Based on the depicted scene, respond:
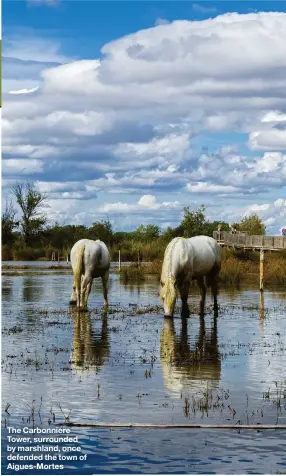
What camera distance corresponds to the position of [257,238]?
142 feet

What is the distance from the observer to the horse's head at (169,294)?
890 inches

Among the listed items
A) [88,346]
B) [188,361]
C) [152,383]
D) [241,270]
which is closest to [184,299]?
[88,346]

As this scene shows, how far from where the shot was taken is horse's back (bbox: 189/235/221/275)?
979 inches

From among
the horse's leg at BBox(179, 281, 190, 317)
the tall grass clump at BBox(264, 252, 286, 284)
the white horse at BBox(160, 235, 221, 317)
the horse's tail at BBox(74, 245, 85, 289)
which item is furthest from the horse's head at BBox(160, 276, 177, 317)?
the tall grass clump at BBox(264, 252, 286, 284)

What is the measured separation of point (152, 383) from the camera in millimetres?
13375

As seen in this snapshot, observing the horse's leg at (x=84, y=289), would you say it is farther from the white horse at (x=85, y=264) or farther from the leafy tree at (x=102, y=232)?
the leafy tree at (x=102, y=232)

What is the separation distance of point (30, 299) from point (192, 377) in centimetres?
1806

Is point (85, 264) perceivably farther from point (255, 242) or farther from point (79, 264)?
point (255, 242)

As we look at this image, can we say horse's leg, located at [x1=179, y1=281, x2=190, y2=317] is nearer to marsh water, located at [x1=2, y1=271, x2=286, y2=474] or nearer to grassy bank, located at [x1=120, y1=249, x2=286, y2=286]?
marsh water, located at [x1=2, y1=271, x2=286, y2=474]

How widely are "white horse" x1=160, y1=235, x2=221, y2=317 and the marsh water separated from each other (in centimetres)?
68

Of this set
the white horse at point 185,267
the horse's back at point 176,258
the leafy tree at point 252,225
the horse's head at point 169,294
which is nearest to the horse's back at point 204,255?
the white horse at point 185,267

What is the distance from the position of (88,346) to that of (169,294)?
214 inches

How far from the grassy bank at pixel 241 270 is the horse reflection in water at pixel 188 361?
20905 mm

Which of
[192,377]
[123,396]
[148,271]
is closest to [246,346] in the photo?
[192,377]
